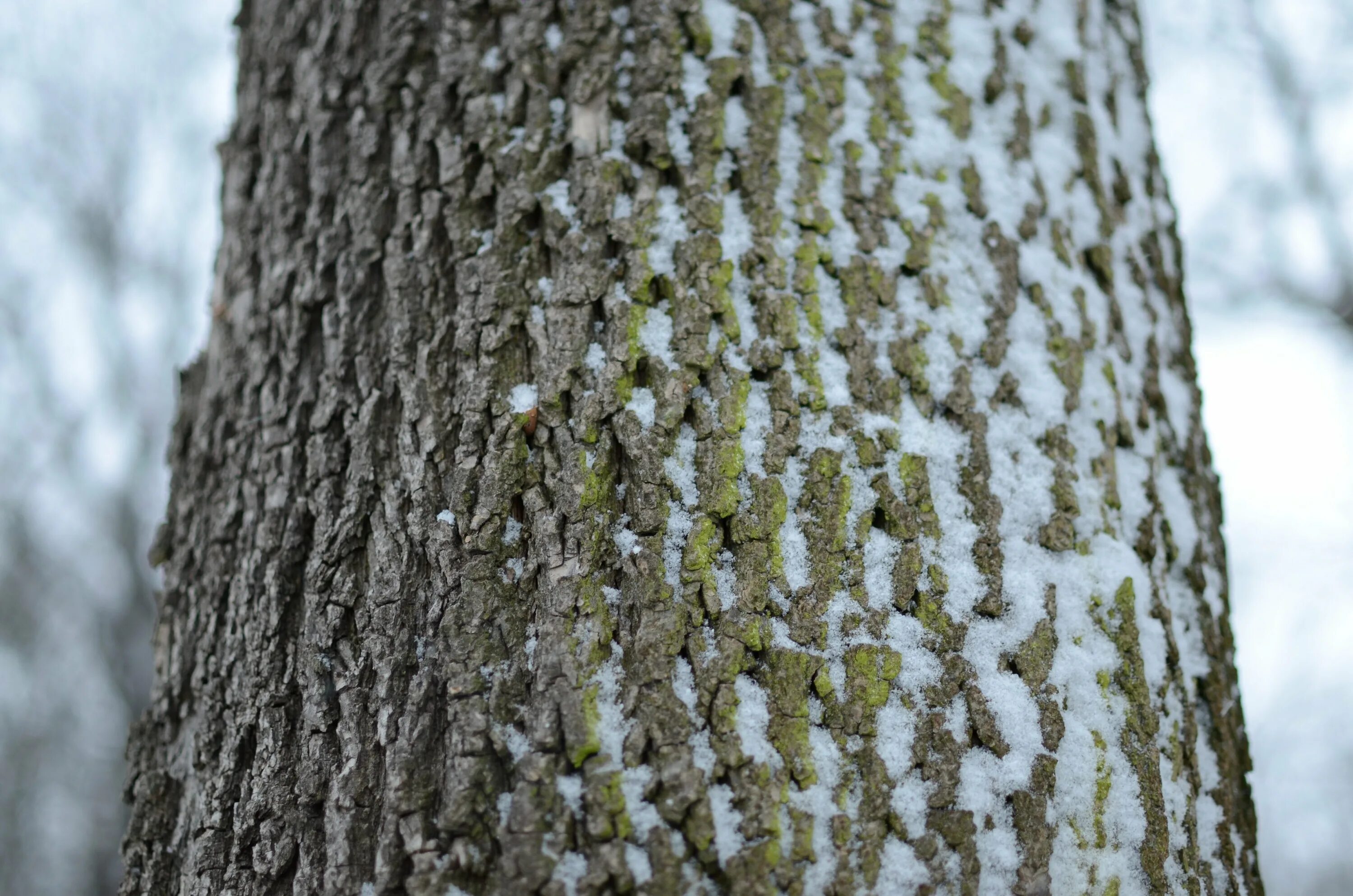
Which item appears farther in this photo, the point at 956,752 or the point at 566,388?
the point at 566,388

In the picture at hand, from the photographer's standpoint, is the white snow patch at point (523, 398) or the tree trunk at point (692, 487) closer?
the tree trunk at point (692, 487)

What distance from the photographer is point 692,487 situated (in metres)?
1.11

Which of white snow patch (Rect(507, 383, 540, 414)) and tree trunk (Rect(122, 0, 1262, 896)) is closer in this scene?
tree trunk (Rect(122, 0, 1262, 896))

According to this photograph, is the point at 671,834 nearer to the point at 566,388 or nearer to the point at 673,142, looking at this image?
the point at 566,388

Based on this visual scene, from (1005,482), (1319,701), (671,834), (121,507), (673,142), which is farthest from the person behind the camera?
(1319,701)

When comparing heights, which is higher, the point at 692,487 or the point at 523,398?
the point at 523,398

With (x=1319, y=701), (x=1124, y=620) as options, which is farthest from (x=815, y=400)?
(x=1319, y=701)

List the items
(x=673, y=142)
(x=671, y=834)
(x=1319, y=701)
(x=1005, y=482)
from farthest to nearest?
(x=1319, y=701), (x=673, y=142), (x=1005, y=482), (x=671, y=834)

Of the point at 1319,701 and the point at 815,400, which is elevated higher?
the point at 1319,701

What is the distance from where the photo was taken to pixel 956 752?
3.40 ft

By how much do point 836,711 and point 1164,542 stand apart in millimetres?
696

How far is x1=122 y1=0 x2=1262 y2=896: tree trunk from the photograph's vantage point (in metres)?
1.00

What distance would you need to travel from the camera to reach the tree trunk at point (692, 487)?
1004 mm

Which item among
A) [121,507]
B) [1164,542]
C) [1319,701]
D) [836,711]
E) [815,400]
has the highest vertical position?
[121,507]
